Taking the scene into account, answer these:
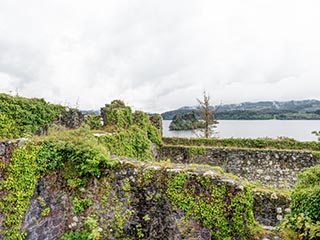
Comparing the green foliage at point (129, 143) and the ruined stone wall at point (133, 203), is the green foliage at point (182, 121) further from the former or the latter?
the ruined stone wall at point (133, 203)

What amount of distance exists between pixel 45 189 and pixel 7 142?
133cm

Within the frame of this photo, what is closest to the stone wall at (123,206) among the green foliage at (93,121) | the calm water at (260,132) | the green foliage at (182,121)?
the calm water at (260,132)

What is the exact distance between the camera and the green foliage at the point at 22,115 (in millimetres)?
7520

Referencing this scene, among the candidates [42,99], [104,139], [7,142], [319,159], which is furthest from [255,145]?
[7,142]

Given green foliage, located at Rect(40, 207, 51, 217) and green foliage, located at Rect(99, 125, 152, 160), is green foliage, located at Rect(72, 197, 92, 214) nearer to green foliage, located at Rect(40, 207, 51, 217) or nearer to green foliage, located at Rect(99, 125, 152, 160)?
green foliage, located at Rect(40, 207, 51, 217)

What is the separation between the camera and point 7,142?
20.5 ft

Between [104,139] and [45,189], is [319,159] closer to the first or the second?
[104,139]

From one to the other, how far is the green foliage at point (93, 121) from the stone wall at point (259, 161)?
19.1 ft

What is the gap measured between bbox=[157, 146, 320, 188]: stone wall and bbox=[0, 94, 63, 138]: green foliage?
8.36m

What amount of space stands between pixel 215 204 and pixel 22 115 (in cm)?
589

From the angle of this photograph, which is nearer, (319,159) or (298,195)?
(298,195)

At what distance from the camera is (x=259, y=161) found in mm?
14070

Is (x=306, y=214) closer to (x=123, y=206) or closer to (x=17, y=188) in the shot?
(x=123, y=206)

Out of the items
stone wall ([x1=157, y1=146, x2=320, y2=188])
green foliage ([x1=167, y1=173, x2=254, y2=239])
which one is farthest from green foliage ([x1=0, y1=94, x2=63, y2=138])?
stone wall ([x1=157, y1=146, x2=320, y2=188])
